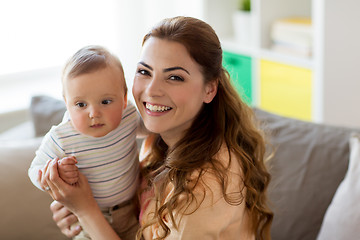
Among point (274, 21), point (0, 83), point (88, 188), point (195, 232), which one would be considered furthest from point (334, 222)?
point (0, 83)

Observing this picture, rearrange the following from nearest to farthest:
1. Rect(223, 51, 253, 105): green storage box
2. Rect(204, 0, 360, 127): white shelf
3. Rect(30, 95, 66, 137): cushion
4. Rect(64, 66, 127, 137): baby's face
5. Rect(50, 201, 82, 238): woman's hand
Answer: Rect(64, 66, 127, 137): baby's face < Rect(50, 201, 82, 238): woman's hand < Rect(30, 95, 66, 137): cushion < Rect(204, 0, 360, 127): white shelf < Rect(223, 51, 253, 105): green storage box

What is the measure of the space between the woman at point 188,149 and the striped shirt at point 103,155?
0.04m

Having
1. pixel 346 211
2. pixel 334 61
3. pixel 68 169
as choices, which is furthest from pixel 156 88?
pixel 334 61

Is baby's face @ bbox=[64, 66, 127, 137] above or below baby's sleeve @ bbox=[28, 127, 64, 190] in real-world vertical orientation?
above

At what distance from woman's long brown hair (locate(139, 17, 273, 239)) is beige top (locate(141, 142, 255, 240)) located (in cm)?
2

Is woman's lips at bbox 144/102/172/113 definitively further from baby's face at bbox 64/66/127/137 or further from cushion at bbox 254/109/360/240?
cushion at bbox 254/109/360/240

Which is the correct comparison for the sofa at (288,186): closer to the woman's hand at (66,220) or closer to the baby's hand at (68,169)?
the woman's hand at (66,220)

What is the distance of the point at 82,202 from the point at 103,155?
0.13 metres

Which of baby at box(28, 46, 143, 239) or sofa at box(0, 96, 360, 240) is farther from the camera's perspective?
sofa at box(0, 96, 360, 240)

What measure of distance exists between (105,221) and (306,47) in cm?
183

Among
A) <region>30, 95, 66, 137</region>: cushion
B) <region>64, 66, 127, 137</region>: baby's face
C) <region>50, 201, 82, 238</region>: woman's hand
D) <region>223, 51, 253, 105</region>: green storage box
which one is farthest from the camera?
<region>223, 51, 253, 105</region>: green storage box

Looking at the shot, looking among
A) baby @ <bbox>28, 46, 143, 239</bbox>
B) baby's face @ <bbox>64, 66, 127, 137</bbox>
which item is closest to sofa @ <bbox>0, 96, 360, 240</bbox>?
baby @ <bbox>28, 46, 143, 239</bbox>

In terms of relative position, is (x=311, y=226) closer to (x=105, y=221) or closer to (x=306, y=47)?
(x=105, y=221)

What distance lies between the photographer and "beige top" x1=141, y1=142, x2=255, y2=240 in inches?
49.9
